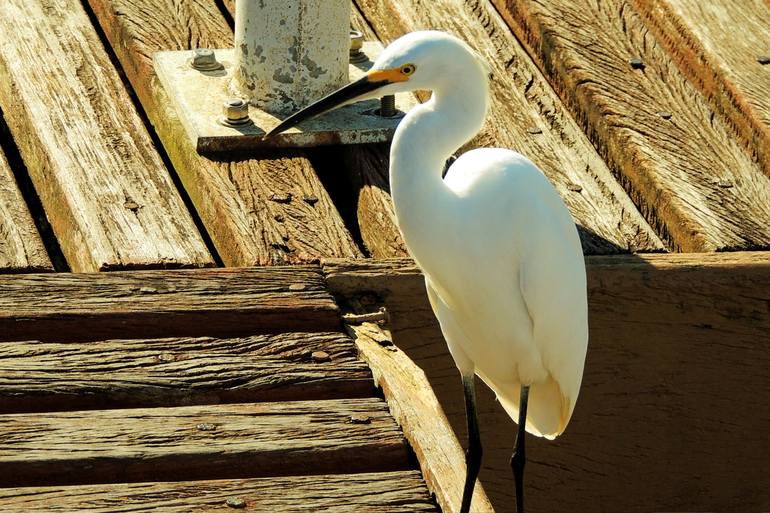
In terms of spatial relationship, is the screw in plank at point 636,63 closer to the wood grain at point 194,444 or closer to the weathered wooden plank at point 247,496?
the wood grain at point 194,444

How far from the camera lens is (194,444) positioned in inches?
106

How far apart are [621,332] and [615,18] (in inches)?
63.4

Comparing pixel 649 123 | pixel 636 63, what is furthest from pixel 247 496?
pixel 636 63

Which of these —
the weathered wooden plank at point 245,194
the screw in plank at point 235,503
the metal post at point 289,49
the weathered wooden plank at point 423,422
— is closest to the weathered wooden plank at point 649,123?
the metal post at point 289,49

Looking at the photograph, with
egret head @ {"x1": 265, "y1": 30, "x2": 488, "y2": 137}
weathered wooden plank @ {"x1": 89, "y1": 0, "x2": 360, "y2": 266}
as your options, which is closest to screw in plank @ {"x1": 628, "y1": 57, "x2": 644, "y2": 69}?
weathered wooden plank @ {"x1": 89, "y1": 0, "x2": 360, "y2": 266}

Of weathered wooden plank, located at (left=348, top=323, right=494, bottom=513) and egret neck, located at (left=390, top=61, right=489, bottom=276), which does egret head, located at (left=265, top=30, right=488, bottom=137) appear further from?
weathered wooden plank, located at (left=348, top=323, right=494, bottom=513)

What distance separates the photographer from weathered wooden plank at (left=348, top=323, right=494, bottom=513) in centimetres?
259

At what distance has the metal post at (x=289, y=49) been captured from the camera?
3.98 metres

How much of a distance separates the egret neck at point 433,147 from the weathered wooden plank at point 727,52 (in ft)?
5.02

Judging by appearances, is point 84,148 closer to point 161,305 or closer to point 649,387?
point 161,305

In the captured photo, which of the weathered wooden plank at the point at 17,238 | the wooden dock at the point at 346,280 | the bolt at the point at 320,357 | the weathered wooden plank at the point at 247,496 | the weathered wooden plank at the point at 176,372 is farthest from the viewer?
the weathered wooden plank at the point at 17,238

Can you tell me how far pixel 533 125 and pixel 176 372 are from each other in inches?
68.9

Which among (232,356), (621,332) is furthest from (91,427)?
(621,332)

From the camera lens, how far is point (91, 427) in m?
2.73
